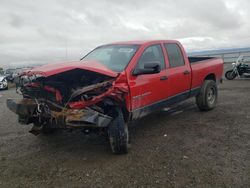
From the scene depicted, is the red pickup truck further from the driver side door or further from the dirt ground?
the dirt ground

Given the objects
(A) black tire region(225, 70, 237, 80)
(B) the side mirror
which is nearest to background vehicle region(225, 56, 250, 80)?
(A) black tire region(225, 70, 237, 80)

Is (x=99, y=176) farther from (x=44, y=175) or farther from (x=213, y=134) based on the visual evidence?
(x=213, y=134)

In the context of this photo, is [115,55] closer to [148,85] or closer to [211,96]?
[148,85]

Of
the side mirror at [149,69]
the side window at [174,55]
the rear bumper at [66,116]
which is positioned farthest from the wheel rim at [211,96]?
the rear bumper at [66,116]

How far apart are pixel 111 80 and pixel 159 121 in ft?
8.07

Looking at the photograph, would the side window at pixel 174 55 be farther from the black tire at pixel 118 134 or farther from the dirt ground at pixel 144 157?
the black tire at pixel 118 134

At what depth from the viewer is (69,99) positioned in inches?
162

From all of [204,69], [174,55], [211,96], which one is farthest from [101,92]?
[211,96]

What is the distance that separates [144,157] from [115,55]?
2077 mm

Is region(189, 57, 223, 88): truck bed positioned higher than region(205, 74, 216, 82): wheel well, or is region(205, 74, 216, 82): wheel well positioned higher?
region(189, 57, 223, 88): truck bed

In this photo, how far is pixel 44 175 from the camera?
12.5 ft

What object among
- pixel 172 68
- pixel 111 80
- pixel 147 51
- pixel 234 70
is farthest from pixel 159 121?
pixel 234 70

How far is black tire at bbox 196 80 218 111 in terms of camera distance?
6820 mm

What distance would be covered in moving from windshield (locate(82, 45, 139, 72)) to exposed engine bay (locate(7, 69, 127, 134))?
2.00 feet
